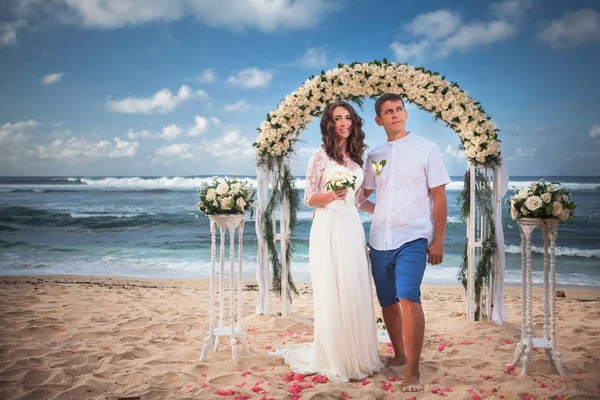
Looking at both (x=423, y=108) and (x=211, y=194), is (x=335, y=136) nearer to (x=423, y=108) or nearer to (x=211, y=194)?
(x=211, y=194)

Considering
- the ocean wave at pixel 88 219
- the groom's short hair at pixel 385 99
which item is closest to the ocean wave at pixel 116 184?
the ocean wave at pixel 88 219

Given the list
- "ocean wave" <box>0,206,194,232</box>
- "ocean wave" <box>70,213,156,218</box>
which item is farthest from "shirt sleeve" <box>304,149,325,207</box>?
"ocean wave" <box>70,213,156,218</box>

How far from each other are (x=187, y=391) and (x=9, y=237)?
16268 millimetres

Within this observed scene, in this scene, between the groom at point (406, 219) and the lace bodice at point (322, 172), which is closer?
the groom at point (406, 219)

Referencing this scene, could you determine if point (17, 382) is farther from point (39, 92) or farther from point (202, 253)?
point (39, 92)

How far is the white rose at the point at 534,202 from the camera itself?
12.6ft

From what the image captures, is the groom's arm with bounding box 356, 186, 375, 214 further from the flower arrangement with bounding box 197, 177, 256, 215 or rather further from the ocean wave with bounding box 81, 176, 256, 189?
the ocean wave with bounding box 81, 176, 256, 189

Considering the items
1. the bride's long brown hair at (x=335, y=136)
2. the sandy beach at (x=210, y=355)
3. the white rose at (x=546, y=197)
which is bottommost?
the sandy beach at (x=210, y=355)

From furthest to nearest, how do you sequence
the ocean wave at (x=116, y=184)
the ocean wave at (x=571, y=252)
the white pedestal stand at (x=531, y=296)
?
the ocean wave at (x=116, y=184), the ocean wave at (x=571, y=252), the white pedestal stand at (x=531, y=296)

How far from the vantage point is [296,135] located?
5.77 m

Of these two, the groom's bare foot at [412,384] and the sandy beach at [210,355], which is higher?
the groom's bare foot at [412,384]

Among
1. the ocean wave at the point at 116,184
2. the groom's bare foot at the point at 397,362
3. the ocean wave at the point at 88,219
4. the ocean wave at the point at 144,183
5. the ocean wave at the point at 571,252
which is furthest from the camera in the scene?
the ocean wave at the point at 144,183

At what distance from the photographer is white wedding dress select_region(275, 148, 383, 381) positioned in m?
3.87

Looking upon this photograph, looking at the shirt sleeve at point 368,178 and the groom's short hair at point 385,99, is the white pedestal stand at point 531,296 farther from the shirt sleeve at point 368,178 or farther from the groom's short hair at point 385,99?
the groom's short hair at point 385,99
